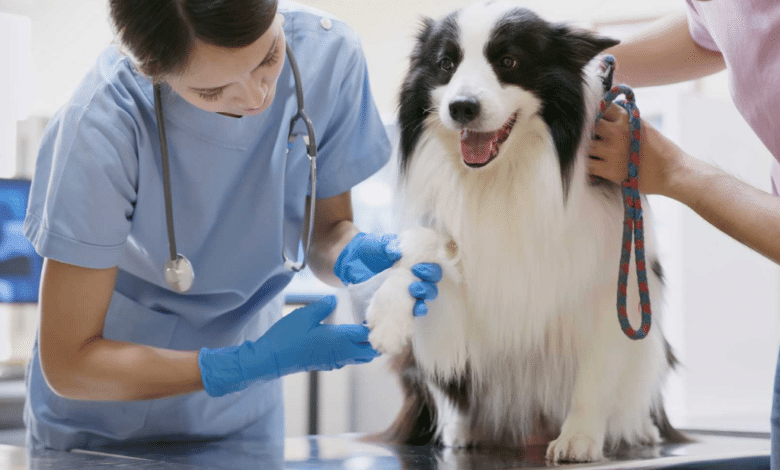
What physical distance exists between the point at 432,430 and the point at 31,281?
7.43 ft

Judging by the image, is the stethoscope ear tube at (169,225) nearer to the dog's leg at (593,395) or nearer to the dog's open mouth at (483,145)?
the dog's open mouth at (483,145)

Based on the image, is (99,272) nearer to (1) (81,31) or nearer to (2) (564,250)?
(2) (564,250)

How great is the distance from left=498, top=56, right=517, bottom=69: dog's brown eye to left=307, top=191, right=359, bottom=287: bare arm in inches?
17.1

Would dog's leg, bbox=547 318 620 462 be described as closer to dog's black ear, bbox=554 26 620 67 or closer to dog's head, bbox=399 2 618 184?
→ dog's head, bbox=399 2 618 184

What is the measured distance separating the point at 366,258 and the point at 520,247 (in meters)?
0.29

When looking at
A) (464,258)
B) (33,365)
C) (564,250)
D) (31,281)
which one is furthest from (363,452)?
(31,281)

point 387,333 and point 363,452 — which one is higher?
point 387,333

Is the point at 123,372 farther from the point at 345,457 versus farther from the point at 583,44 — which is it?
the point at 583,44

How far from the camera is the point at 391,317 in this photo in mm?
1189

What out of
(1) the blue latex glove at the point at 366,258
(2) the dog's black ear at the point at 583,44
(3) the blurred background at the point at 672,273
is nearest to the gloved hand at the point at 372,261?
(1) the blue latex glove at the point at 366,258

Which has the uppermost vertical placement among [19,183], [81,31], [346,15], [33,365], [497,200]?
[346,15]

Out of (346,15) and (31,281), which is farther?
(346,15)

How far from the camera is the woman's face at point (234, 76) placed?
3.70ft

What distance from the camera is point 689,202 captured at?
3.76 feet
